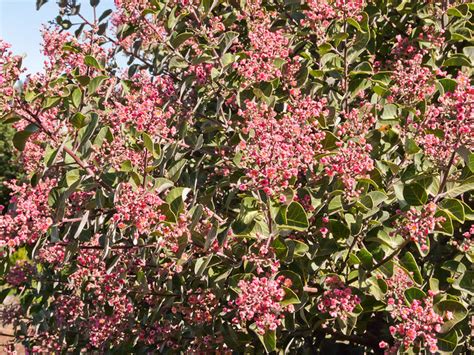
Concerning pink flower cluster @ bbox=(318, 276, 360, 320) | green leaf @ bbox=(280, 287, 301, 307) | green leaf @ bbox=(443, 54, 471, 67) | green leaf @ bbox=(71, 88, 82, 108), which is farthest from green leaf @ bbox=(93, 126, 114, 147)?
green leaf @ bbox=(443, 54, 471, 67)

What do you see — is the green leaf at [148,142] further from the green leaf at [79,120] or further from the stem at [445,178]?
the stem at [445,178]

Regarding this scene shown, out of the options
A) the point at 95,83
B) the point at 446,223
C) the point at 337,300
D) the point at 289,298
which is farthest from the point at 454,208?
the point at 95,83

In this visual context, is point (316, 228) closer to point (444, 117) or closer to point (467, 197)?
point (444, 117)

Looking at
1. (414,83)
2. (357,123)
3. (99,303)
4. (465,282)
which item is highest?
(414,83)

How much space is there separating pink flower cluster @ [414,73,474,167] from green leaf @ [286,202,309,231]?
0.68 m

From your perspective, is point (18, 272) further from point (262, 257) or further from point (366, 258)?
point (366, 258)

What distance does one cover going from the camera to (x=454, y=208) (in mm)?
2840

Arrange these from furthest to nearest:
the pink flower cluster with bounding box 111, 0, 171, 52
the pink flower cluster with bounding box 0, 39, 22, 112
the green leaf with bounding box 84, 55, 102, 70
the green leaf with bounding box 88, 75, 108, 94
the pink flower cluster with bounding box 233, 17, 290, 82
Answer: the pink flower cluster with bounding box 111, 0, 171, 52 → the green leaf with bounding box 84, 55, 102, 70 → the pink flower cluster with bounding box 233, 17, 290, 82 → the green leaf with bounding box 88, 75, 108, 94 → the pink flower cluster with bounding box 0, 39, 22, 112

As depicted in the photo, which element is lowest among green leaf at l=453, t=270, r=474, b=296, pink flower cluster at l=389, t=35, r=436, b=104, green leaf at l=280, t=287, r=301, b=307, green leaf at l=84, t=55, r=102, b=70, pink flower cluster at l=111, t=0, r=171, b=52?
green leaf at l=280, t=287, r=301, b=307

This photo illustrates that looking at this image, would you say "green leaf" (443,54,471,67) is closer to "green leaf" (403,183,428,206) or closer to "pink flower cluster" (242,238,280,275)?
"green leaf" (403,183,428,206)

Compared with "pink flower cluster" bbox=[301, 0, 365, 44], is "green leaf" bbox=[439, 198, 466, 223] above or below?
below

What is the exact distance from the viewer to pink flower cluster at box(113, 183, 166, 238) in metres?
2.61

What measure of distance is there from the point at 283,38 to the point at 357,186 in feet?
3.51

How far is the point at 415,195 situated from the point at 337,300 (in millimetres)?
665
